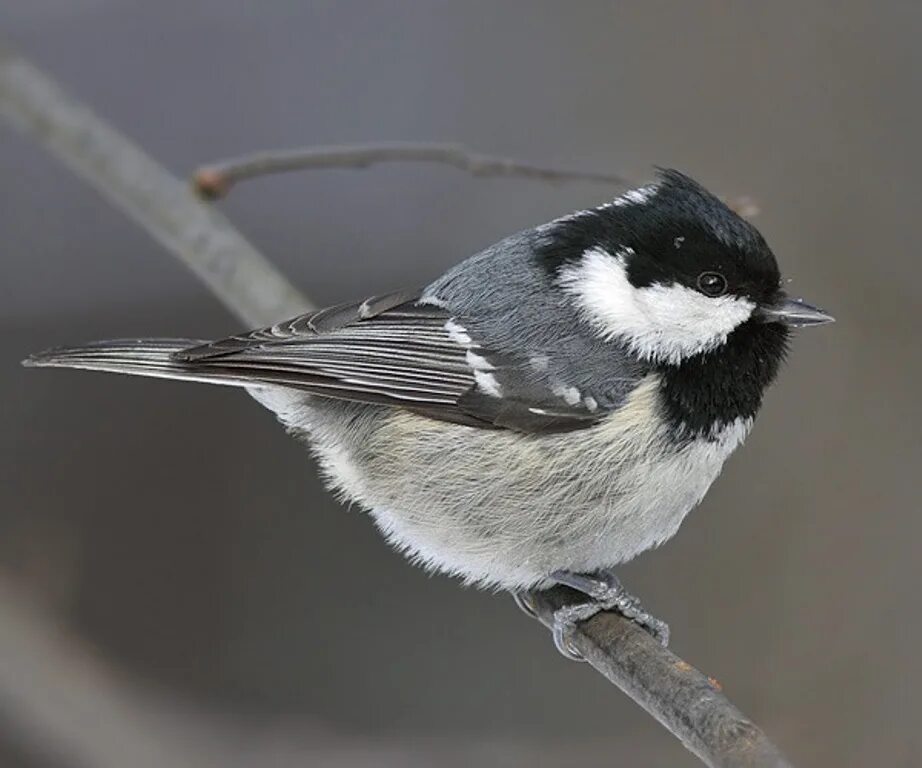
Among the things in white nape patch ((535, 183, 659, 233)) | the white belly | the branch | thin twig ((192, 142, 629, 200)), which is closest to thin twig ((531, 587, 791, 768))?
the branch

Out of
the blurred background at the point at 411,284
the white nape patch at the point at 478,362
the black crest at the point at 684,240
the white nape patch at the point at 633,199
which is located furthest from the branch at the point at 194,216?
the blurred background at the point at 411,284

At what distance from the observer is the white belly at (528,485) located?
88.7 inches

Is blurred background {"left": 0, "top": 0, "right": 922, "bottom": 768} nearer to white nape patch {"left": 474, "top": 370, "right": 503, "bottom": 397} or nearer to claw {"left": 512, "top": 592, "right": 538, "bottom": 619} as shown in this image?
claw {"left": 512, "top": 592, "right": 538, "bottom": 619}

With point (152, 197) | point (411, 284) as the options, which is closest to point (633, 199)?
point (152, 197)

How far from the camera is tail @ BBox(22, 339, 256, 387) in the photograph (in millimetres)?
2301

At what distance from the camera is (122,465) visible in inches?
158

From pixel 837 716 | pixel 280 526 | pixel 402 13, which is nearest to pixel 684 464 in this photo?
pixel 837 716

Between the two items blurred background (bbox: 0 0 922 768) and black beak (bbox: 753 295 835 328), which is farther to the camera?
blurred background (bbox: 0 0 922 768)

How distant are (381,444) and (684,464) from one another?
553mm

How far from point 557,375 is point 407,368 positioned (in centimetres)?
27

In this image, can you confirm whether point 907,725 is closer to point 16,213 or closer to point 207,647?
point 207,647

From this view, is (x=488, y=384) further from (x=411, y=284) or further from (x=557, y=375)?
(x=411, y=284)

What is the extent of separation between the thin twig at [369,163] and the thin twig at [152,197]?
0.25 ft

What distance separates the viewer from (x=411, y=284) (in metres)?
4.38
